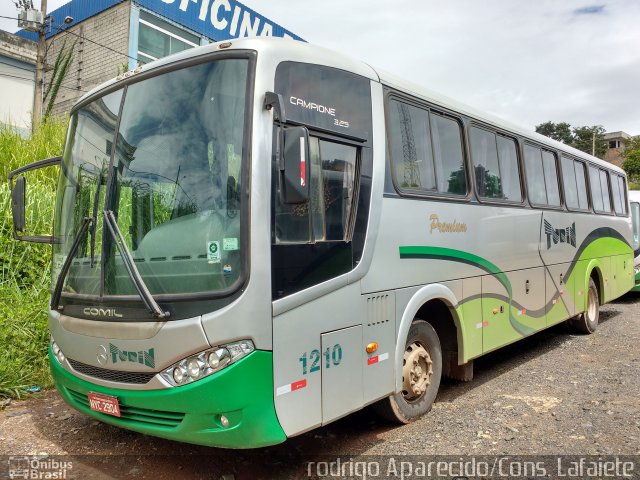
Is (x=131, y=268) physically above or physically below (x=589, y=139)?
below

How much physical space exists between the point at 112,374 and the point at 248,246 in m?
1.32

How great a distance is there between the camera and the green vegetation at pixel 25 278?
5.45 m

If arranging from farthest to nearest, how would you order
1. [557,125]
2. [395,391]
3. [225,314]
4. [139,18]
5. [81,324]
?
1. [557,125]
2. [139,18]
3. [395,391]
4. [81,324]
5. [225,314]

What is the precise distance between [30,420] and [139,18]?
680 inches

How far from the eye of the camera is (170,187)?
11.2 ft

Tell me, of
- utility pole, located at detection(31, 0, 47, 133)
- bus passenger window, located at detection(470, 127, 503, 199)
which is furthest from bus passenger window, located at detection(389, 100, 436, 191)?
utility pole, located at detection(31, 0, 47, 133)

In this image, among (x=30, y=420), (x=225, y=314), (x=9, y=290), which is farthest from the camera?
(x=9, y=290)

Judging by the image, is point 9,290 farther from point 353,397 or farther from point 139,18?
A: point 139,18

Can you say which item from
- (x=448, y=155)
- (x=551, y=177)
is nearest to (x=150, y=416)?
(x=448, y=155)

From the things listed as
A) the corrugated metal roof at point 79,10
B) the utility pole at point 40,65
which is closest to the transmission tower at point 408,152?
the utility pole at point 40,65

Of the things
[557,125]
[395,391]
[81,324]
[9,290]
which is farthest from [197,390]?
[557,125]

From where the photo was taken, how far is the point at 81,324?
3.60 m

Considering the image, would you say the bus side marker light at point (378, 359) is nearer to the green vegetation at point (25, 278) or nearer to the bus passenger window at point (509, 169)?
the bus passenger window at point (509, 169)

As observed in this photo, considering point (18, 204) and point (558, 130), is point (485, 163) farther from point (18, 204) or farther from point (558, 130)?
point (558, 130)
